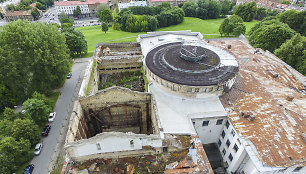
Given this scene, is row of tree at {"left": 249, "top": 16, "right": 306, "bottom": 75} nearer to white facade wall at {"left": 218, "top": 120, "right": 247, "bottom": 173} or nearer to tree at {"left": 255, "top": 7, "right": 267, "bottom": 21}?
white facade wall at {"left": 218, "top": 120, "right": 247, "bottom": 173}

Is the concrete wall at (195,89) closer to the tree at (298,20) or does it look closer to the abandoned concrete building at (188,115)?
the abandoned concrete building at (188,115)

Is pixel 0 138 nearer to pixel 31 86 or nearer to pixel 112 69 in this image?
pixel 31 86

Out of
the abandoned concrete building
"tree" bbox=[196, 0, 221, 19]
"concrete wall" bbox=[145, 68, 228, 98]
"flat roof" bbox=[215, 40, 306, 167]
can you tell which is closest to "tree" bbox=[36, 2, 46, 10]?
"tree" bbox=[196, 0, 221, 19]

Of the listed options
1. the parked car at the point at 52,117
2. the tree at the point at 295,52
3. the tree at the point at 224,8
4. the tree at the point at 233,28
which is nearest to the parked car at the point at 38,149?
the parked car at the point at 52,117

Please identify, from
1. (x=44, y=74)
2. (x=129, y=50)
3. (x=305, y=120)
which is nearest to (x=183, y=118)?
(x=305, y=120)

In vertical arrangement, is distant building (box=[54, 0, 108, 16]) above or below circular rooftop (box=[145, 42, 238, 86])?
above

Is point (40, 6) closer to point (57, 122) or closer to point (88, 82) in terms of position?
point (57, 122)
